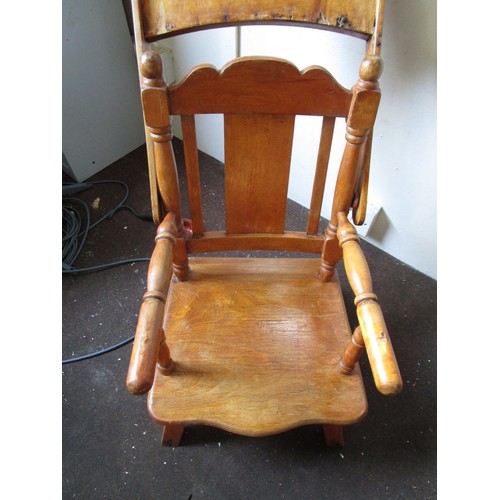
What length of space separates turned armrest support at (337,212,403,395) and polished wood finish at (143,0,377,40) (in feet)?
1.26

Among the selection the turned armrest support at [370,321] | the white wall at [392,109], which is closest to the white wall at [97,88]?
the white wall at [392,109]

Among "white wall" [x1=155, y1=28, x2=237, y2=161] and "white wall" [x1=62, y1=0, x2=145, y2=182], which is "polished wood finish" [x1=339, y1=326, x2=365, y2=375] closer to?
"white wall" [x1=155, y1=28, x2=237, y2=161]

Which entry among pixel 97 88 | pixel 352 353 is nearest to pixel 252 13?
pixel 352 353

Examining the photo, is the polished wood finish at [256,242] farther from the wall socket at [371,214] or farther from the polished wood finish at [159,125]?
the wall socket at [371,214]

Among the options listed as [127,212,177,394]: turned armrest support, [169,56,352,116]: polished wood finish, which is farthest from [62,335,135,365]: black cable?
[169,56,352,116]: polished wood finish

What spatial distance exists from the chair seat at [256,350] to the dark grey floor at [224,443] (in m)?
0.39

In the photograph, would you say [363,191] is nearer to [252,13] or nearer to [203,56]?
[252,13]

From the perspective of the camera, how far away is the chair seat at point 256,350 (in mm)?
847

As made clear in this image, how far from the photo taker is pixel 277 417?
0.84 meters

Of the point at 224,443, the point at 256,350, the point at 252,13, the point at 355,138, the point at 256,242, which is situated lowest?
the point at 224,443

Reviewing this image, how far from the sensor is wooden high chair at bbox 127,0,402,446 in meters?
0.72

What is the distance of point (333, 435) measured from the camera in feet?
3.69

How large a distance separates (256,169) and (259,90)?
7.2 inches

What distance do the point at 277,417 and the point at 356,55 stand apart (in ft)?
3.19
